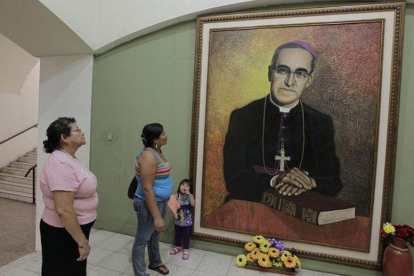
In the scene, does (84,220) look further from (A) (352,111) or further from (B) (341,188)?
(A) (352,111)

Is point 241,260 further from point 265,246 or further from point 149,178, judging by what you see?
point 149,178

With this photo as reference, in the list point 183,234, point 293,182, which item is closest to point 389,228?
point 293,182

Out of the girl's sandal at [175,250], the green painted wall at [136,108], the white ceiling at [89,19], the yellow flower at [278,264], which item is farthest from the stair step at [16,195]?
the yellow flower at [278,264]

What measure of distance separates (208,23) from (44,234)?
2.13 meters

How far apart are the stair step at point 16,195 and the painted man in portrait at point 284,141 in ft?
14.2

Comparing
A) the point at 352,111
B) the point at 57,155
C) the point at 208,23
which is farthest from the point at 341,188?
the point at 57,155

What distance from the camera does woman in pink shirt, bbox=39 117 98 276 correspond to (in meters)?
1.21

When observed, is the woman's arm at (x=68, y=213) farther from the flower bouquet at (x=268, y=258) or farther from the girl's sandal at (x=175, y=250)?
the flower bouquet at (x=268, y=258)

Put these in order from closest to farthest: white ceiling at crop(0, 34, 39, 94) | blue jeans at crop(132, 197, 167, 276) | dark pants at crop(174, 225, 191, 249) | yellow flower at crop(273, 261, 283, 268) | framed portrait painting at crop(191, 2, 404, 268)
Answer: blue jeans at crop(132, 197, 167, 276)
framed portrait painting at crop(191, 2, 404, 268)
yellow flower at crop(273, 261, 283, 268)
dark pants at crop(174, 225, 191, 249)
white ceiling at crop(0, 34, 39, 94)

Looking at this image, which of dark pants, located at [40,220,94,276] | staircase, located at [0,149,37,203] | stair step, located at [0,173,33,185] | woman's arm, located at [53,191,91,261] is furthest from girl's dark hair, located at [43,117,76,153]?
stair step, located at [0,173,33,185]

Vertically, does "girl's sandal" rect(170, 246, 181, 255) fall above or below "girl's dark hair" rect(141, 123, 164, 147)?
below

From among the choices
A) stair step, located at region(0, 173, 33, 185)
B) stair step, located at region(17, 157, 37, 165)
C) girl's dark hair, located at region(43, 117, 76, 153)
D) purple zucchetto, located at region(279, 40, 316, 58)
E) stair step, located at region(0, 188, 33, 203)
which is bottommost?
stair step, located at region(0, 188, 33, 203)

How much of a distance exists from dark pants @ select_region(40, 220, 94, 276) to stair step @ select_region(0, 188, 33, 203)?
410 centimetres

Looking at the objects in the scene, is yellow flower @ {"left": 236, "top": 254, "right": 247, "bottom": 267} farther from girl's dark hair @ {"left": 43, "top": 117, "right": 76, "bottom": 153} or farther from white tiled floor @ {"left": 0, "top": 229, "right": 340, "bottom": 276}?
girl's dark hair @ {"left": 43, "top": 117, "right": 76, "bottom": 153}
